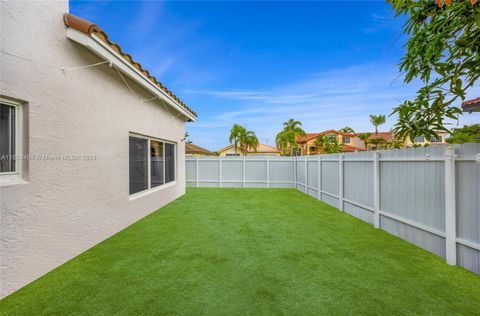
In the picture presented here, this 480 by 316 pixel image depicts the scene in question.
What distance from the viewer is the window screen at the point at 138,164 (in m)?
5.62

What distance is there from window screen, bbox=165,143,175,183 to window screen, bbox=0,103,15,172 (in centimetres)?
543

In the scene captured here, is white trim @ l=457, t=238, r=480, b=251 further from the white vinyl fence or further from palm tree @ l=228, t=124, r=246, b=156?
palm tree @ l=228, t=124, r=246, b=156

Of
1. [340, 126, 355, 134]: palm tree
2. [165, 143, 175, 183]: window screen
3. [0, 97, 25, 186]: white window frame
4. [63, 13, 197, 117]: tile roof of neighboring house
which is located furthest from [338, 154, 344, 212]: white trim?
[340, 126, 355, 134]: palm tree

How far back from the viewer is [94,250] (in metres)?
3.82

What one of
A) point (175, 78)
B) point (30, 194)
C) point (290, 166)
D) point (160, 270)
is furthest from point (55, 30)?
point (175, 78)

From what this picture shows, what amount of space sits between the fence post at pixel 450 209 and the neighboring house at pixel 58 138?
6057 mm

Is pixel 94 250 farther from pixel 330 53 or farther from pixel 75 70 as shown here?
pixel 330 53

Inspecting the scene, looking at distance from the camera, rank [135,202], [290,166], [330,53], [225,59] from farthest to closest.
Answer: [225,59] < [330,53] < [290,166] < [135,202]

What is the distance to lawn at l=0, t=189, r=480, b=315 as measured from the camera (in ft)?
7.65

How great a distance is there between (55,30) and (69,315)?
3.88m

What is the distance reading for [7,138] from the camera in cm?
271

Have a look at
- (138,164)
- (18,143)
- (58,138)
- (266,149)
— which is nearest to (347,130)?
(266,149)

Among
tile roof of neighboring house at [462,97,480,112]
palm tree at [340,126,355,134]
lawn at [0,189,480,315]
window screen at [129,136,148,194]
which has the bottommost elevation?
lawn at [0,189,480,315]

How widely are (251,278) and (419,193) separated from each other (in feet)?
11.7
